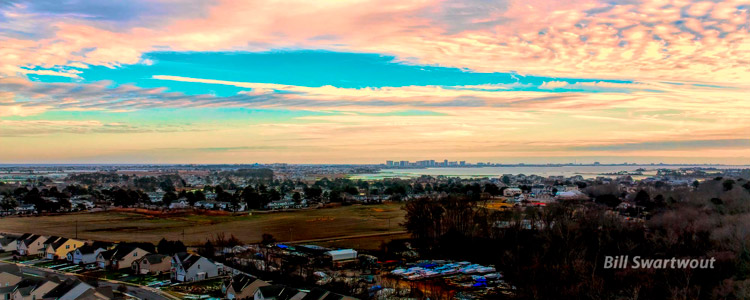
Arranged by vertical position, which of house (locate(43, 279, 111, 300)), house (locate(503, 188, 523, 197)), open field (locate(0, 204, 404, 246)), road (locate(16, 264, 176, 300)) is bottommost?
road (locate(16, 264, 176, 300))

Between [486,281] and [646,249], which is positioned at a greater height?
[646,249]

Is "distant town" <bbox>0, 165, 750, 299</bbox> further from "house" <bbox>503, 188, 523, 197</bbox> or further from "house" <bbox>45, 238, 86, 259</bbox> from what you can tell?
"house" <bbox>503, 188, 523, 197</bbox>

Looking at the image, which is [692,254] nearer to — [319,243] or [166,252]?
[319,243]

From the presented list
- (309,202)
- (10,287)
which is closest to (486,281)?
(10,287)

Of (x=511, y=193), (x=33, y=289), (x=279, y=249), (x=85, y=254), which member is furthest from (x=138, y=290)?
(x=511, y=193)

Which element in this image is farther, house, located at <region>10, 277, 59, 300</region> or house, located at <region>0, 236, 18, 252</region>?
house, located at <region>0, 236, 18, 252</region>

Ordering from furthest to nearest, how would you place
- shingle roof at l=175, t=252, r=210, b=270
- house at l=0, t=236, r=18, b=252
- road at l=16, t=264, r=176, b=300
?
1. house at l=0, t=236, r=18, b=252
2. shingle roof at l=175, t=252, r=210, b=270
3. road at l=16, t=264, r=176, b=300

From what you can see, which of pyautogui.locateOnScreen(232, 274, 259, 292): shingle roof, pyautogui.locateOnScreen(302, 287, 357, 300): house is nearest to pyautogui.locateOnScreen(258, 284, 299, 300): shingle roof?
pyautogui.locateOnScreen(302, 287, 357, 300): house
